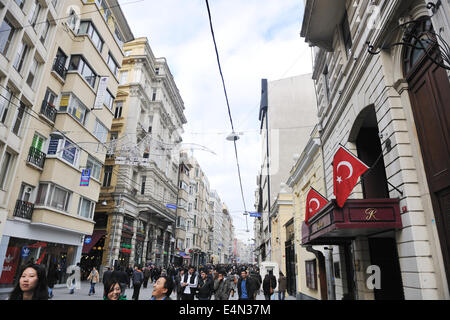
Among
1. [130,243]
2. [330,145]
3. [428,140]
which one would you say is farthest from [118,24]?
[428,140]

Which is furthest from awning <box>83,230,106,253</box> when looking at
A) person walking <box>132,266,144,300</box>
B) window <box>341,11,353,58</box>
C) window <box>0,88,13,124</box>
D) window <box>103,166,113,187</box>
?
window <box>341,11,353,58</box>

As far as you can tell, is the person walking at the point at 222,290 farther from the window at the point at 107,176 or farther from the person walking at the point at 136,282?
the window at the point at 107,176

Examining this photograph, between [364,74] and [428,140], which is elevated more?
[364,74]

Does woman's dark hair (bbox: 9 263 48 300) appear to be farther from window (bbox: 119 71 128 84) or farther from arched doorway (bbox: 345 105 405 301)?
window (bbox: 119 71 128 84)

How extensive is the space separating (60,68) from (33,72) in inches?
100.0

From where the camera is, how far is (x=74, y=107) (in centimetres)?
1959

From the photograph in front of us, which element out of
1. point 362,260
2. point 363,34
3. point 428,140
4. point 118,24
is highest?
point 118,24

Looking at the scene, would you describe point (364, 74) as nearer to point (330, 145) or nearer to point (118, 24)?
point (330, 145)

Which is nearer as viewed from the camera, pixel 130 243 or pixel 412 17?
pixel 412 17

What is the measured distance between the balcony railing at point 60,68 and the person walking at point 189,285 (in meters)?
15.4

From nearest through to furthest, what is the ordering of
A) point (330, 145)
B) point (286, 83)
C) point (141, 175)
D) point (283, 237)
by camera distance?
1. point (330, 145)
2. point (283, 237)
3. point (141, 175)
4. point (286, 83)

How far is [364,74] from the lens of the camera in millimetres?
9469

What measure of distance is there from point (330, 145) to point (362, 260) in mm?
5653

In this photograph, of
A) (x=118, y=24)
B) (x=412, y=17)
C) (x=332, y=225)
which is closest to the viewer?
(x=412, y=17)
